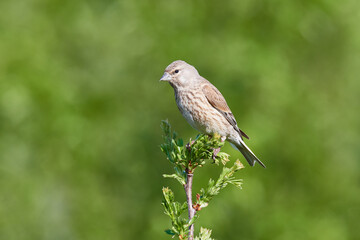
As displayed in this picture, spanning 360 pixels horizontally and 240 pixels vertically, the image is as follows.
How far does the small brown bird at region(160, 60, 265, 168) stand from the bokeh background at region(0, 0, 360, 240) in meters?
3.80

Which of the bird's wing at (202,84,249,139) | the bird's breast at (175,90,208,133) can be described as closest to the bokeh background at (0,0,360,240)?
the bird's wing at (202,84,249,139)

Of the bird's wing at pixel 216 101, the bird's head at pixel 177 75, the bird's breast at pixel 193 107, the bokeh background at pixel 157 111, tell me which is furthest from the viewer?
the bokeh background at pixel 157 111

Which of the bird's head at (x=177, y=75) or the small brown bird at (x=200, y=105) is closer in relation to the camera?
the small brown bird at (x=200, y=105)

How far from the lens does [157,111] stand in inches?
515

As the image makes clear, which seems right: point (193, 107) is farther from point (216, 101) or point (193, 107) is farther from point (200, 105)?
point (216, 101)

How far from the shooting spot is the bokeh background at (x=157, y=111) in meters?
11.0

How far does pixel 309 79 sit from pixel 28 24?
7.52 meters

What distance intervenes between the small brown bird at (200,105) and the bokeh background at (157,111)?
12.5 feet

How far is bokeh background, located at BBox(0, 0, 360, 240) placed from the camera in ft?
36.1

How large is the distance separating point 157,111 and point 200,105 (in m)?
7.37

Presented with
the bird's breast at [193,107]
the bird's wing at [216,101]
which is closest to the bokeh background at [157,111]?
the bird's wing at [216,101]

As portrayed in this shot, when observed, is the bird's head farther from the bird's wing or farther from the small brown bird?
the bird's wing

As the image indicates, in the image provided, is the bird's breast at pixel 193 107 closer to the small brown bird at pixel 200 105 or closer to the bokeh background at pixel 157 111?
the small brown bird at pixel 200 105

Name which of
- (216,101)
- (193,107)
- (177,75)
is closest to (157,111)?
(216,101)
